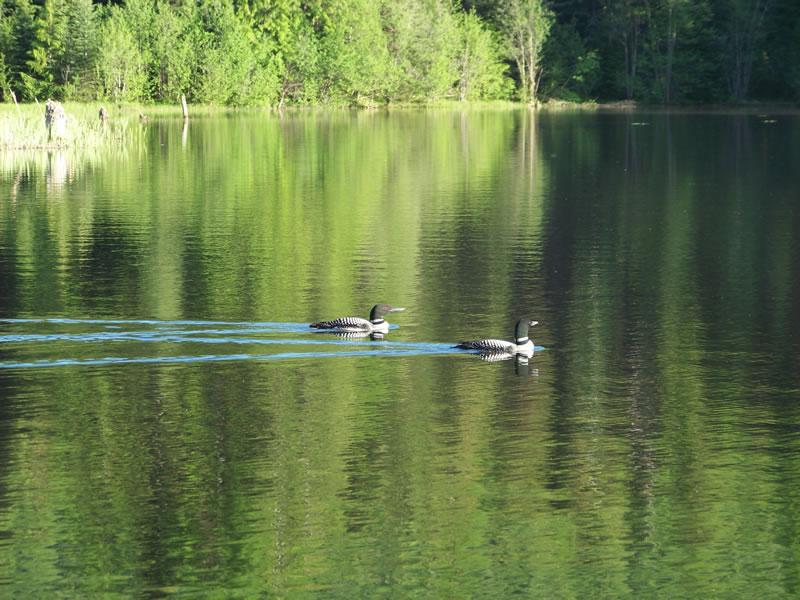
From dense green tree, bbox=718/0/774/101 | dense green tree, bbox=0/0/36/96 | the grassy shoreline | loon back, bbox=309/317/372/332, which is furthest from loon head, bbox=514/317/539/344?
dense green tree, bbox=718/0/774/101

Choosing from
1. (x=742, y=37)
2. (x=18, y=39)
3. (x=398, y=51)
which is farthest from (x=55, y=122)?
(x=742, y=37)

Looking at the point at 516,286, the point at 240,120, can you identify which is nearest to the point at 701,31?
the point at 240,120

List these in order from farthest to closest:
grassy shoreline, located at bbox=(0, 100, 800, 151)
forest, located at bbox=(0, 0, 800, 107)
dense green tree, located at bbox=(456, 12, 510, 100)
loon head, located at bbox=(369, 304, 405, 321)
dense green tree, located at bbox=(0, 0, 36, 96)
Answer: dense green tree, located at bbox=(456, 12, 510, 100)
dense green tree, located at bbox=(0, 0, 36, 96)
forest, located at bbox=(0, 0, 800, 107)
grassy shoreline, located at bbox=(0, 100, 800, 151)
loon head, located at bbox=(369, 304, 405, 321)

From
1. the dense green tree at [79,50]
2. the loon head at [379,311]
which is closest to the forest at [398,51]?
the dense green tree at [79,50]

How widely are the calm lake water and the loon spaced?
0.30 metres

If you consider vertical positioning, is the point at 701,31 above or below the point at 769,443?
above

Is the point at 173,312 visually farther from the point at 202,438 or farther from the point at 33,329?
the point at 202,438

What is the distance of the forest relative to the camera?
102625 mm

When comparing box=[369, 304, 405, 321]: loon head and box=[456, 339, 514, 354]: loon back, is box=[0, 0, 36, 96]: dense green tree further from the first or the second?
box=[456, 339, 514, 354]: loon back

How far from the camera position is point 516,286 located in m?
25.3

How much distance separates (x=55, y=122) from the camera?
62938 millimetres

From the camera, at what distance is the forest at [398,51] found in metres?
103

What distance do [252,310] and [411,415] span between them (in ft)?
23.2

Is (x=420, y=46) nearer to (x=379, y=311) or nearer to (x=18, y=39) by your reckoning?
(x=18, y=39)
